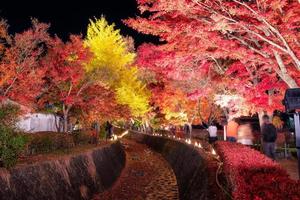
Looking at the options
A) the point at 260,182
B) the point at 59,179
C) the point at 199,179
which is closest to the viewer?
the point at 260,182

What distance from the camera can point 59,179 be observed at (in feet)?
36.6

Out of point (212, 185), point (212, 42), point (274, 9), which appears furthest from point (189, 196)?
point (274, 9)

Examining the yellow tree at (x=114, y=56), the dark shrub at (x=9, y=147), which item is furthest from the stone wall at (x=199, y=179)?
the yellow tree at (x=114, y=56)

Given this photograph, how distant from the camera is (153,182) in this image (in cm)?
1764

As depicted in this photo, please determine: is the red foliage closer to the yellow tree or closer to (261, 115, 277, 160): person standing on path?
(261, 115, 277, 160): person standing on path

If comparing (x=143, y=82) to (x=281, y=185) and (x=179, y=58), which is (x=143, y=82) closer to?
(x=179, y=58)

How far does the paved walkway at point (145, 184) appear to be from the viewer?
14453mm

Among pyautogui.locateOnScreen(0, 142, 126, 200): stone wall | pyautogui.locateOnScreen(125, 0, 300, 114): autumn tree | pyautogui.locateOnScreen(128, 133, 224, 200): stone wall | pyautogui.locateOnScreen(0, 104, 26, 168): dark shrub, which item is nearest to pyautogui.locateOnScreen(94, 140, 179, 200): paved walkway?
pyautogui.locateOnScreen(0, 142, 126, 200): stone wall

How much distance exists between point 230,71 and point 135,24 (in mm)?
5359

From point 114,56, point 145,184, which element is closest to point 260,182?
point 145,184

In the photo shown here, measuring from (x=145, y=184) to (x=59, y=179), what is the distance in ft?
22.2

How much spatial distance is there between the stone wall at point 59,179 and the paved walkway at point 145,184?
688mm

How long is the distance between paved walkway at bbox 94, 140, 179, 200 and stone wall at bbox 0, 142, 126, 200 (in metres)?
0.69

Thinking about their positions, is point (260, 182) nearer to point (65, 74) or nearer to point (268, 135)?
point (268, 135)
